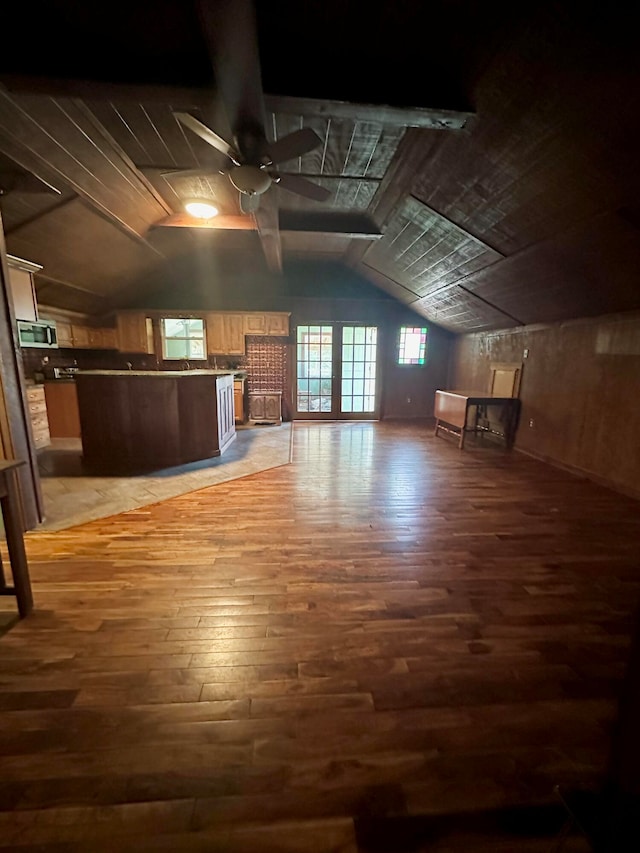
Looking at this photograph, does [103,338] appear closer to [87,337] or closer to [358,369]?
[87,337]

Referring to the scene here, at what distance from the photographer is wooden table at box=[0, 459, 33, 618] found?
1.64 metres

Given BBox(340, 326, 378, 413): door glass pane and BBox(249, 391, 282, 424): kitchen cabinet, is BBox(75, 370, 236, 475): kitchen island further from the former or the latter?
BBox(340, 326, 378, 413): door glass pane

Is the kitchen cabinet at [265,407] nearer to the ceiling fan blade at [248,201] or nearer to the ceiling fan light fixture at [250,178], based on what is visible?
the ceiling fan blade at [248,201]

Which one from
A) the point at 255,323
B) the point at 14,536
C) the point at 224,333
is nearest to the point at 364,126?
the point at 14,536

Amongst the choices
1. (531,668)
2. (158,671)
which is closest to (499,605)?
(531,668)

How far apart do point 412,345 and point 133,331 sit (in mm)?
5646

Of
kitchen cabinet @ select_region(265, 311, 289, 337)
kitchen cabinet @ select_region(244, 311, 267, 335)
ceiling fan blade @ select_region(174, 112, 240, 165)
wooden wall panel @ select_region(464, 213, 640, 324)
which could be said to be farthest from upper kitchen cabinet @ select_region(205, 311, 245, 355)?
ceiling fan blade @ select_region(174, 112, 240, 165)

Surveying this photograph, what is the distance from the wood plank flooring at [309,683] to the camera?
3.31 ft

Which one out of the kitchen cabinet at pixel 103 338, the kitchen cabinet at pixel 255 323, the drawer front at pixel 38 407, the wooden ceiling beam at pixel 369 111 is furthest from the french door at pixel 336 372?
the wooden ceiling beam at pixel 369 111

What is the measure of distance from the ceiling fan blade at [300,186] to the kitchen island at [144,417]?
2.22 metres

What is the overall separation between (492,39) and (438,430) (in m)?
5.12

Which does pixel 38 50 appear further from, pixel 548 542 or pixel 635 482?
pixel 635 482

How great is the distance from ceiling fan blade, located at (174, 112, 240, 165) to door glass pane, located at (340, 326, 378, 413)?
16.7 feet

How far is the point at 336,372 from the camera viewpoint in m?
7.42
